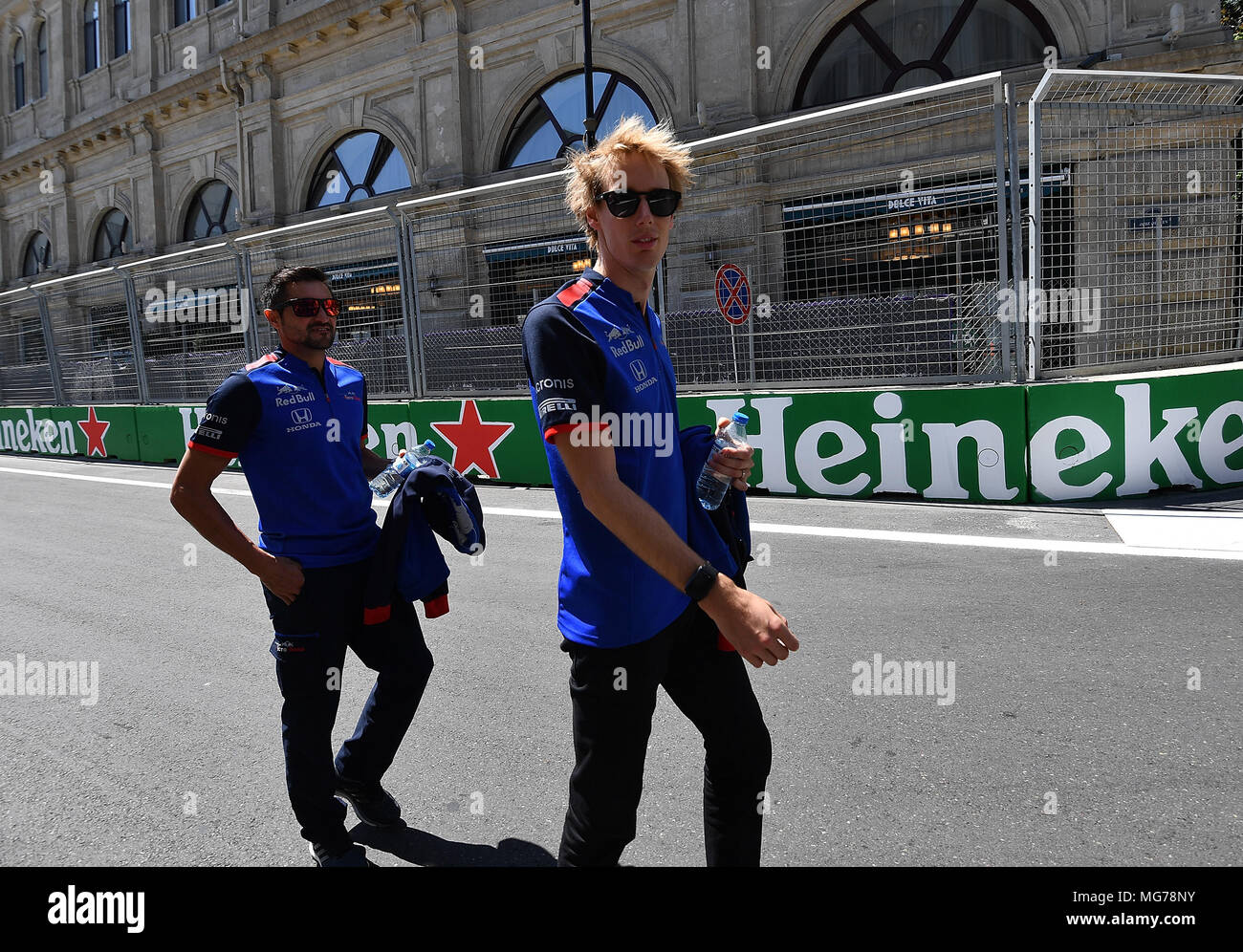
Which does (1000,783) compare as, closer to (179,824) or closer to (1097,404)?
(179,824)

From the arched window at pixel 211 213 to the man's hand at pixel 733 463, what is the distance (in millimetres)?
30268

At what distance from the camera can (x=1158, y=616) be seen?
455 centimetres

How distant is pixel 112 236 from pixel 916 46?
99.4ft

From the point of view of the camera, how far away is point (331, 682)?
9.37 feet

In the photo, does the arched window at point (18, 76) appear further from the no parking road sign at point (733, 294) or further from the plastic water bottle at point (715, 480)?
the plastic water bottle at point (715, 480)

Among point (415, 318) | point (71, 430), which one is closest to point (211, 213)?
point (71, 430)

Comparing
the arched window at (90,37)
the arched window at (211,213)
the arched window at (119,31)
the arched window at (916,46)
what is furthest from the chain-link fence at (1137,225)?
the arched window at (90,37)

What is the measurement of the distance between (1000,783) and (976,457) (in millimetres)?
4742

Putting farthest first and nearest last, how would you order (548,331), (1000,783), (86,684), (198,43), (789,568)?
(198,43) → (789,568) → (86,684) → (1000,783) → (548,331)

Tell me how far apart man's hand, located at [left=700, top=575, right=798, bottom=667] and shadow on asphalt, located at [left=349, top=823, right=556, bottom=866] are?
1412mm

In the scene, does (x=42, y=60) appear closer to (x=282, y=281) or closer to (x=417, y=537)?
(x=282, y=281)

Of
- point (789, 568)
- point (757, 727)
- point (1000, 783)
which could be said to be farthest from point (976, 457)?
point (757, 727)

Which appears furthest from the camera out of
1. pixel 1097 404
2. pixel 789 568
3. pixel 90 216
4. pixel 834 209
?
pixel 90 216

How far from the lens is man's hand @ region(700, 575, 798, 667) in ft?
5.86
